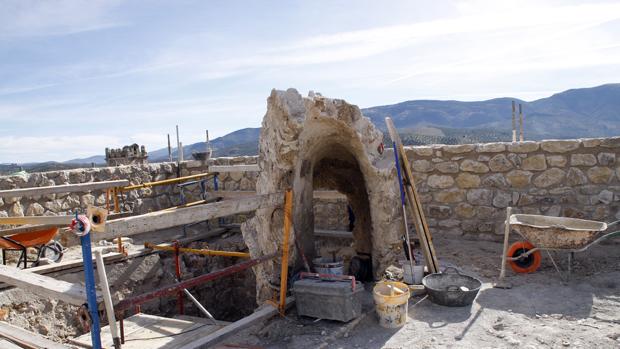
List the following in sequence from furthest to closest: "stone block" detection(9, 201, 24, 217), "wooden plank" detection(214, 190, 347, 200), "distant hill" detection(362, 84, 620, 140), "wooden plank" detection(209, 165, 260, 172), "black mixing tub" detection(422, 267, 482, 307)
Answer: "distant hill" detection(362, 84, 620, 140)
"wooden plank" detection(214, 190, 347, 200)
"wooden plank" detection(209, 165, 260, 172)
"stone block" detection(9, 201, 24, 217)
"black mixing tub" detection(422, 267, 482, 307)

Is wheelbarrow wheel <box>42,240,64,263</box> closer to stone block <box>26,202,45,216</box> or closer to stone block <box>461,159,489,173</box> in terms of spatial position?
stone block <box>26,202,45,216</box>

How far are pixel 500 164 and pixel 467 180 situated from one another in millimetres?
553

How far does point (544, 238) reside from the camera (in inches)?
215

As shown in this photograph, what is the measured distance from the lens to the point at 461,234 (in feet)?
24.4

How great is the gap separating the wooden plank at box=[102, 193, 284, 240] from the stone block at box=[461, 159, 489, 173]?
3.83 meters

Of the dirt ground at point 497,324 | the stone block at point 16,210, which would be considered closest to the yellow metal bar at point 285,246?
the dirt ground at point 497,324

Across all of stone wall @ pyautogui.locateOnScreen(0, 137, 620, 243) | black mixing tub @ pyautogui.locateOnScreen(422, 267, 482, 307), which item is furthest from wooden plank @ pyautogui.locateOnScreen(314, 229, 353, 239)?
black mixing tub @ pyautogui.locateOnScreen(422, 267, 482, 307)

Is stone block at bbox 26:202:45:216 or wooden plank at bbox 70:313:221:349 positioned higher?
stone block at bbox 26:202:45:216

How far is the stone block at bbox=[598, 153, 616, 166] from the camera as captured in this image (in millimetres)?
6434

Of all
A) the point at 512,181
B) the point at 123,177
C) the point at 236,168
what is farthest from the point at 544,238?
the point at 123,177

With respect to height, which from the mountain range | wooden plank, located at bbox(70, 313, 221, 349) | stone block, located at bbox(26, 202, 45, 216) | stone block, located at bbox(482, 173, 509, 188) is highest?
the mountain range

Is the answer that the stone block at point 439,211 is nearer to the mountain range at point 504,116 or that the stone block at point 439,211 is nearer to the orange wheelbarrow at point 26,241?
the orange wheelbarrow at point 26,241

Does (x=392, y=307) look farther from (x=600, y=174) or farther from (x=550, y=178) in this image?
(x=600, y=174)

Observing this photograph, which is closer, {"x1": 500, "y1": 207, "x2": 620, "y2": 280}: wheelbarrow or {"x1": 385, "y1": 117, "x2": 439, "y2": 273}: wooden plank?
{"x1": 500, "y1": 207, "x2": 620, "y2": 280}: wheelbarrow
